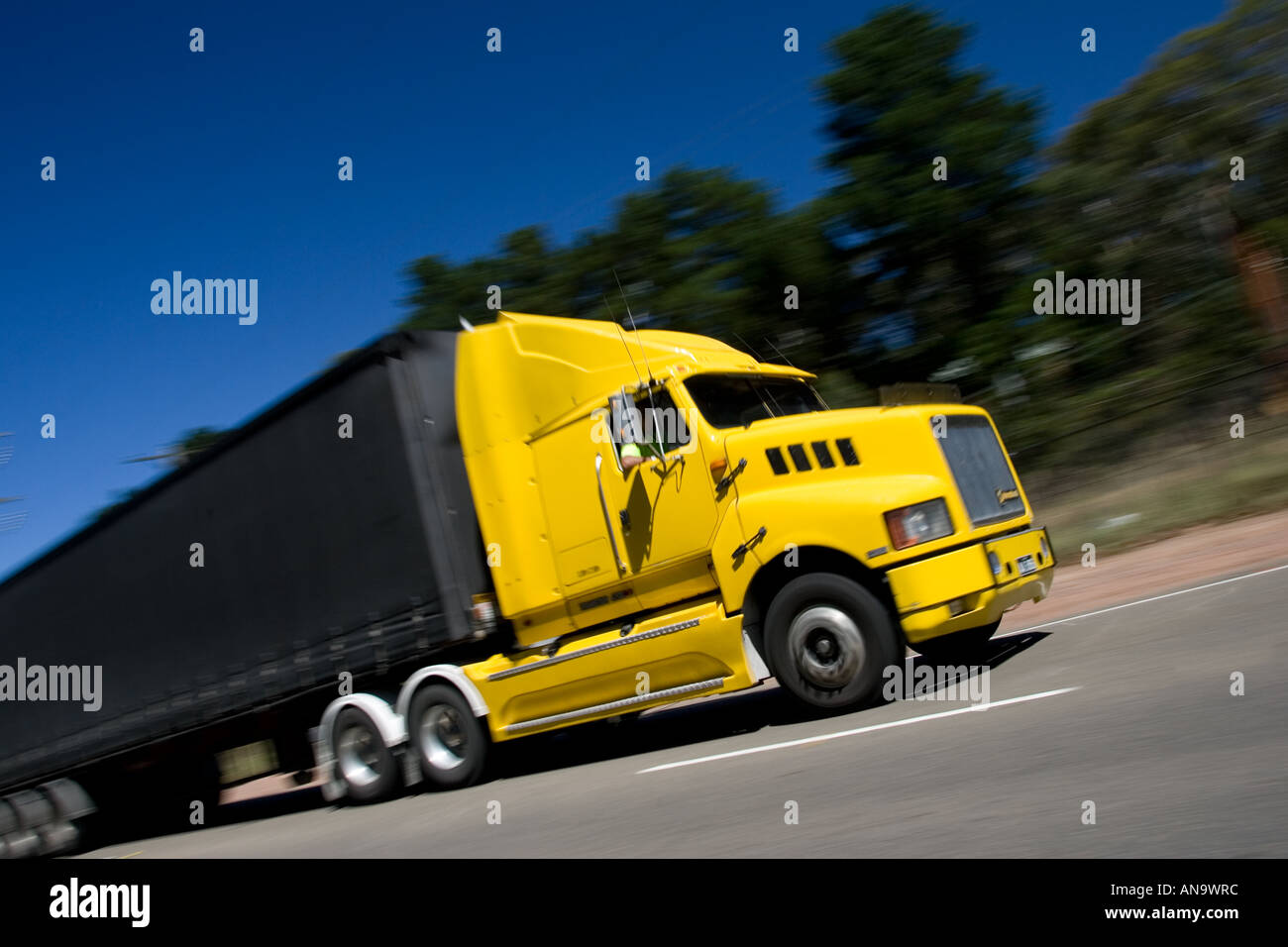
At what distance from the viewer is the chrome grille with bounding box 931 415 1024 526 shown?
26.9 feet

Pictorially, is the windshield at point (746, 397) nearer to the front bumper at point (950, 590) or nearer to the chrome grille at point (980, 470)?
the chrome grille at point (980, 470)

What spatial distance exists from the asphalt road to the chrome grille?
121cm

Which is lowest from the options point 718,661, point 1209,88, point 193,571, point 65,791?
Answer: point 65,791

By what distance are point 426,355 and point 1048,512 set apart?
43.9ft

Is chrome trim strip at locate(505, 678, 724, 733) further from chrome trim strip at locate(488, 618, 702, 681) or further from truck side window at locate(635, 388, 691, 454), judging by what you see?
truck side window at locate(635, 388, 691, 454)

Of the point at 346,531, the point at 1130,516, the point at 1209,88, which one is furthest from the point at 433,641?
the point at 1209,88

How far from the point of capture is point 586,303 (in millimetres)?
30375

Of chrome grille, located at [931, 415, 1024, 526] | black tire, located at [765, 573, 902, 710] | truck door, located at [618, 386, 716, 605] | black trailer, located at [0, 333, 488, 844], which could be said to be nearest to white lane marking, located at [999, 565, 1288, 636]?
chrome grille, located at [931, 415, 1024, 526]

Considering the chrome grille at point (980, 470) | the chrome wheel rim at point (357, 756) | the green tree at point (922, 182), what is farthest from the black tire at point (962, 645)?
the green tree at point (922, 182)

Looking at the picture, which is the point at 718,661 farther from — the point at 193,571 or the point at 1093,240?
the point at 1093,240

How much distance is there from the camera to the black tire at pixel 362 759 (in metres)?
10.1

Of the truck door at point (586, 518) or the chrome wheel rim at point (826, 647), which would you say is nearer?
the chrome wheel rim at point (826, 647)

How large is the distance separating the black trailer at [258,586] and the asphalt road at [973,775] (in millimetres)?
1381

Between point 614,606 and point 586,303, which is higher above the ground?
point 586,303
